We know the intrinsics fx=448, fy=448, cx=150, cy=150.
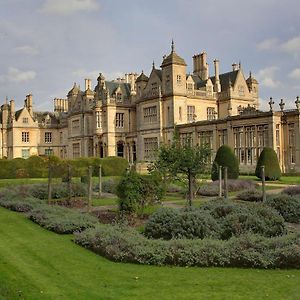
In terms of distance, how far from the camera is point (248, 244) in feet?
30.7

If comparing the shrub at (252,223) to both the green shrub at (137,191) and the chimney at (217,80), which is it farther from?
the chimney at (217,80)

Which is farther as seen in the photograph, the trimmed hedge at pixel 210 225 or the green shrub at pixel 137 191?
the green shrub at pixel 137 191

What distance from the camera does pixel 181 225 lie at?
1127 cm

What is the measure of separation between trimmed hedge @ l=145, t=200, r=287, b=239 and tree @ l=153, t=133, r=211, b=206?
184 inches

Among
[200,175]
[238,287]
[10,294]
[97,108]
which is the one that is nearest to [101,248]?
[10,294]

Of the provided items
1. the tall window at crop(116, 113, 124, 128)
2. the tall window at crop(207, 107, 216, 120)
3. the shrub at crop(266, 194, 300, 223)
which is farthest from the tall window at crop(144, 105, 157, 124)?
the shrub at crop(266, 194, 300, 223)

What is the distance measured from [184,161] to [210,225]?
535 cm

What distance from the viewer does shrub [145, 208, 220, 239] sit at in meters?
11.1

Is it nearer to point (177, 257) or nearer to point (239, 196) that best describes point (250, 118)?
point (239, 196)

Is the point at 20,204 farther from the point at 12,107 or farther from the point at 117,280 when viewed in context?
the point at 12,107

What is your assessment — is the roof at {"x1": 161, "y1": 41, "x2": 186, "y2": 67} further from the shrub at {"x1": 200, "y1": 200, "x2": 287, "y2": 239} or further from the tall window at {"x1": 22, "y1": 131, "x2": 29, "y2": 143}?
the shrub at {"x1": 200, "y1": 200, "x2": 287, "y2": 239}

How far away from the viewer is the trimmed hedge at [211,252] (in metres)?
8.88

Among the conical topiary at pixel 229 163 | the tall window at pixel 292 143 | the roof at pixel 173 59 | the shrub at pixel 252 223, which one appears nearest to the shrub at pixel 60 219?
the shrub at pixel 252 223

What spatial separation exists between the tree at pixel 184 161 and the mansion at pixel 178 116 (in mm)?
19293
